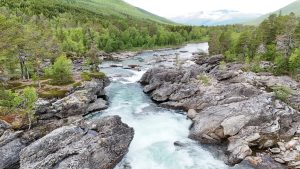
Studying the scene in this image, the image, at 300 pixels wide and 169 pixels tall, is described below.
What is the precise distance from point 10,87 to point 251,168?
189ft

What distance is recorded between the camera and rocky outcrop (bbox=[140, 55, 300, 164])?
5088 cm

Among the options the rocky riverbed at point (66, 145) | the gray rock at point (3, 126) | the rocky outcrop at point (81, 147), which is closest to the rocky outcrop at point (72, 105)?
the rocky riverbed at point (66, 145)

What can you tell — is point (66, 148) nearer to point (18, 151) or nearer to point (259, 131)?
point (18, 151)

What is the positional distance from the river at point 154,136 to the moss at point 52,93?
9948 millimetres

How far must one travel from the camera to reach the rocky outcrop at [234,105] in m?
50.9

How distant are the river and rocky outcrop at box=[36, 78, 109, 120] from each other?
3.71 m

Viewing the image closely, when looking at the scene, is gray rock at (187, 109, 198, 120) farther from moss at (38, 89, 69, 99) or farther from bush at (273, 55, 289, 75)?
bush at (273, 55, 289, 75)

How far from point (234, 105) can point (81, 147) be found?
3104 cm

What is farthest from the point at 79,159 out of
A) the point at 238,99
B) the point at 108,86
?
the point at 108,86

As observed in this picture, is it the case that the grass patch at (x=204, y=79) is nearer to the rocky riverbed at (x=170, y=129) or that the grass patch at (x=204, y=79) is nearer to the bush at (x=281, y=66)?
the rocky riverbed at (x=170, y=129)

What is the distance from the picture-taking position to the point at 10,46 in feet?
228

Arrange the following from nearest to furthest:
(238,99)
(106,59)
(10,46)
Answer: (238,99)
(10,46)
(106,59)

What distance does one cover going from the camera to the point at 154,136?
54.3 meters

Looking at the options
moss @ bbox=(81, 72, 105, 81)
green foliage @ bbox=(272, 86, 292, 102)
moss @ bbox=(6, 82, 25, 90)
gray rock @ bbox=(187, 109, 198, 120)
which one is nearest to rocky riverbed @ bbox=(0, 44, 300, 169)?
green foliage @ bbox=(272, 86, 292, 102)
